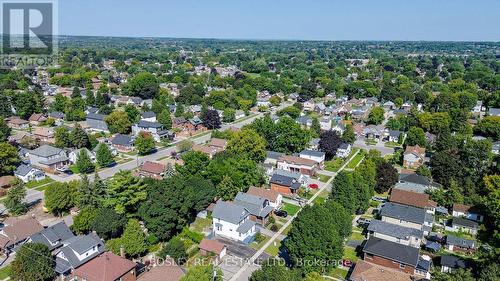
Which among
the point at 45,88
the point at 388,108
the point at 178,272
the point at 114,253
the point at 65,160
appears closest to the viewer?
the point at 178,272

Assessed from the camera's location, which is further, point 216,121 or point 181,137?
point 216,121

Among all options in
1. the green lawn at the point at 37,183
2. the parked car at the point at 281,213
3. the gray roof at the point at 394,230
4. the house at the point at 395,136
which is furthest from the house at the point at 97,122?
the gray roof at the point at 394,230

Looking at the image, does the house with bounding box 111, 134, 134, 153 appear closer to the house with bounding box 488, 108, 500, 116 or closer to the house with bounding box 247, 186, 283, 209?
the house with bounding box 247, 186, 283, 209

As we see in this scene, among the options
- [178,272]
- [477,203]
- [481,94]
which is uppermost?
[481,94]

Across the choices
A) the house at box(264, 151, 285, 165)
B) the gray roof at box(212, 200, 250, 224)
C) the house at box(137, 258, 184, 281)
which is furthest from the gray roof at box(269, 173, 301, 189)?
the house at box(137, 258, 184, 281)

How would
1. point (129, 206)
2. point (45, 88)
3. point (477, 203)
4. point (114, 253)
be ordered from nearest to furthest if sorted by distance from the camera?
point (114, 253) < point (129, 206) < point (477, 203) < point (45, 88)

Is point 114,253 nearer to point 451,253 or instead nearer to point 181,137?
point 451,253

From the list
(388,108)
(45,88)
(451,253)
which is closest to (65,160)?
(451,253)

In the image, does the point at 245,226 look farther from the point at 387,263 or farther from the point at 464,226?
the point at 464,226
